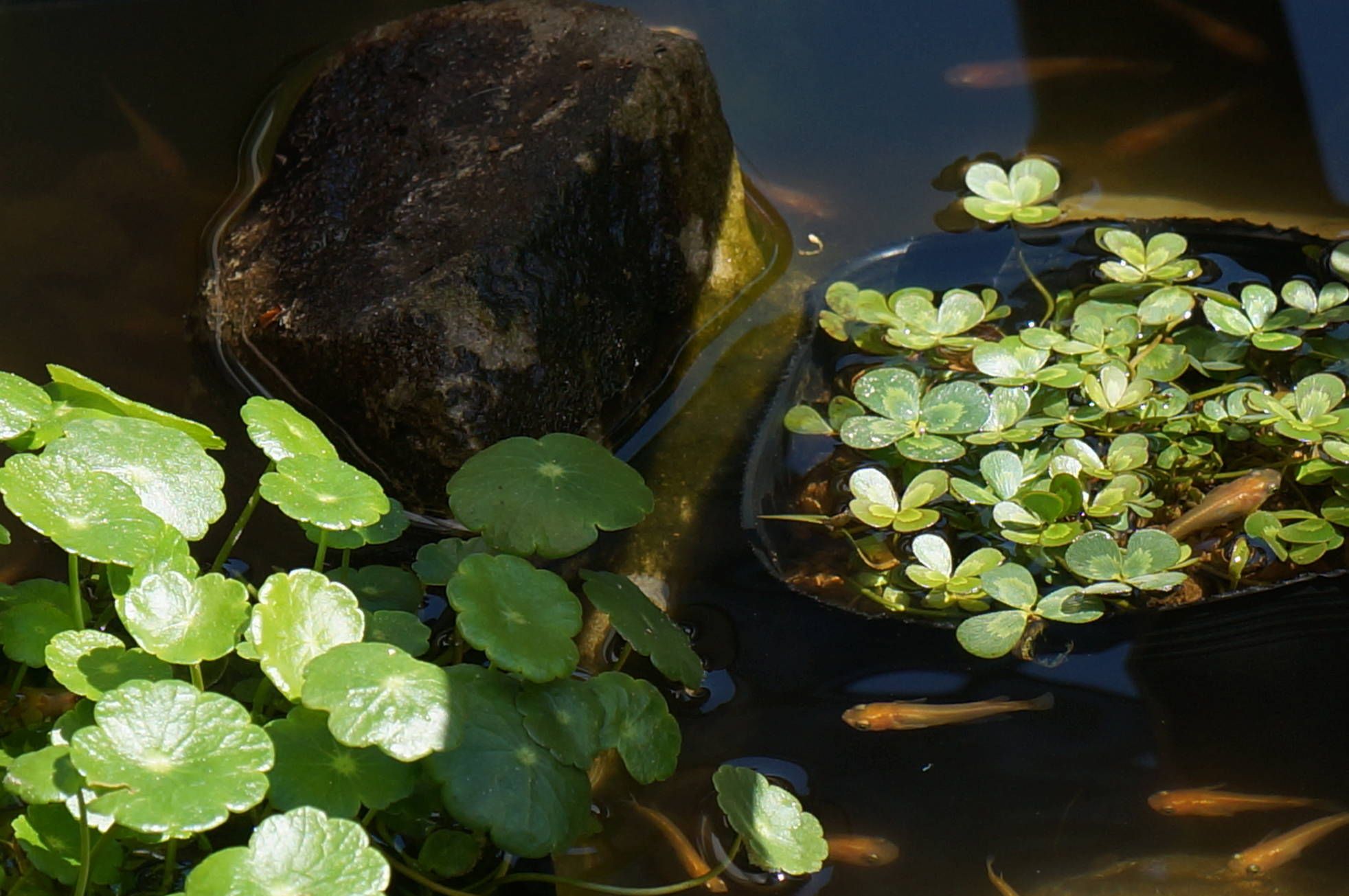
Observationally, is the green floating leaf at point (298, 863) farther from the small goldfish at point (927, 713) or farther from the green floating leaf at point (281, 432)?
the small goldfish at point (927, 713)

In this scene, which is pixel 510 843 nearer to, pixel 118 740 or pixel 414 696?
pixel 414 696

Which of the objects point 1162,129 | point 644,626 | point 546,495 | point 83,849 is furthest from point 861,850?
point 1162,129

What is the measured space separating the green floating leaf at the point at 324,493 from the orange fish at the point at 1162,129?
2217 mm

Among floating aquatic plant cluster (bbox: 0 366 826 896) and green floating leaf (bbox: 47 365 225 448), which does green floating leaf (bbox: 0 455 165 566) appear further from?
green floating leaf (bbox: 47 365 225 448)

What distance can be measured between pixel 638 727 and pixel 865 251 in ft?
4.95

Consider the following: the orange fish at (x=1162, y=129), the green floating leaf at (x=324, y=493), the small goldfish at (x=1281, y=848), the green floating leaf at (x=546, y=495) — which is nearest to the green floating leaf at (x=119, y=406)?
the green floating leaf at (x=324, y=493)

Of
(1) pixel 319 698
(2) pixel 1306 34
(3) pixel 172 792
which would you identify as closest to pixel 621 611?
(1) pixel 319 698

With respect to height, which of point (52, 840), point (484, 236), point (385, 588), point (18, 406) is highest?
point (18, 406)

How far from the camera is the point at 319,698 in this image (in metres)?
1.32

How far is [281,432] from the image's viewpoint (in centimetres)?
165

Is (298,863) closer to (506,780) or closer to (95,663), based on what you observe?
(506,780)

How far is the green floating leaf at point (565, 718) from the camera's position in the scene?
1491 millimetres

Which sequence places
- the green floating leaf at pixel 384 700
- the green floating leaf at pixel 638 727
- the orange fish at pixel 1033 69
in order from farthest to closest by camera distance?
the orange fish at pixel 1033 69 < the green floating leaf at pixel 638 727 < the green floating leaf at pixel 384 700

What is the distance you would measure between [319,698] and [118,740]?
0.22 metres
